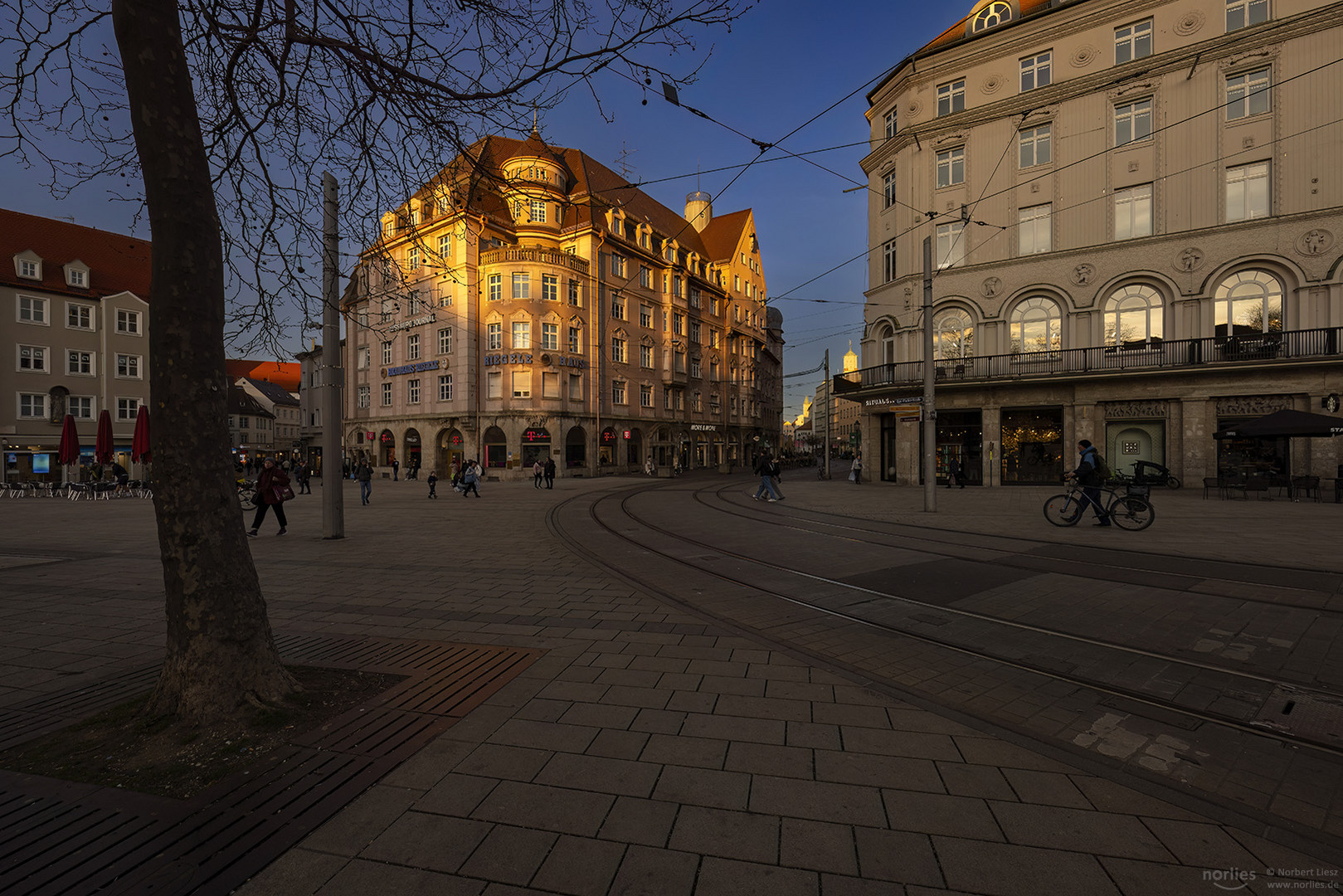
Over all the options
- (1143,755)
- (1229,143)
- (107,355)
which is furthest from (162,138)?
(107,355)

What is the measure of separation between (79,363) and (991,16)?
5518cm

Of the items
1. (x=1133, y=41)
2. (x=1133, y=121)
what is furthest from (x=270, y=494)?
(x=1133, y=41)

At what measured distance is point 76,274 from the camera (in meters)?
38.6

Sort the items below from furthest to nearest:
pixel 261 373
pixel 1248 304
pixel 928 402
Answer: pixel 261 373, pixel 1248 304, pixel 928 402

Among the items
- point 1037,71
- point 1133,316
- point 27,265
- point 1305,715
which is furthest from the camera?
point 27,265

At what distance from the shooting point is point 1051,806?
2.62m

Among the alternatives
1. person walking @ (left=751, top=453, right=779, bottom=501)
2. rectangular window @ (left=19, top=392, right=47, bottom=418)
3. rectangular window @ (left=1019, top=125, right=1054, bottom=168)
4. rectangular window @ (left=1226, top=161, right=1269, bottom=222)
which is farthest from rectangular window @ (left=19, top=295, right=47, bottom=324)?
rectangular window @ (left=1226, top=161, right=1269, bottom=222)

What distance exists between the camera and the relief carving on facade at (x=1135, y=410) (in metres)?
22.9

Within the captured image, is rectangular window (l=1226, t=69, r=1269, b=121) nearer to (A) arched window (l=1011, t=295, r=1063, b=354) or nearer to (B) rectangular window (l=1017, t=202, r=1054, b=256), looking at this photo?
(B) rectangular window (l=1017, t=202, r=1054, b=256)

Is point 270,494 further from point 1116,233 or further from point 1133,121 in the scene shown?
point 1133,121

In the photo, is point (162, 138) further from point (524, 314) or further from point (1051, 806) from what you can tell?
point (524, 314)

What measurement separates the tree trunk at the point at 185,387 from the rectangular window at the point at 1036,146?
29.2 m

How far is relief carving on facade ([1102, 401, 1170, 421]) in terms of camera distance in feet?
75.2

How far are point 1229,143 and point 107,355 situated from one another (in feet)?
199
